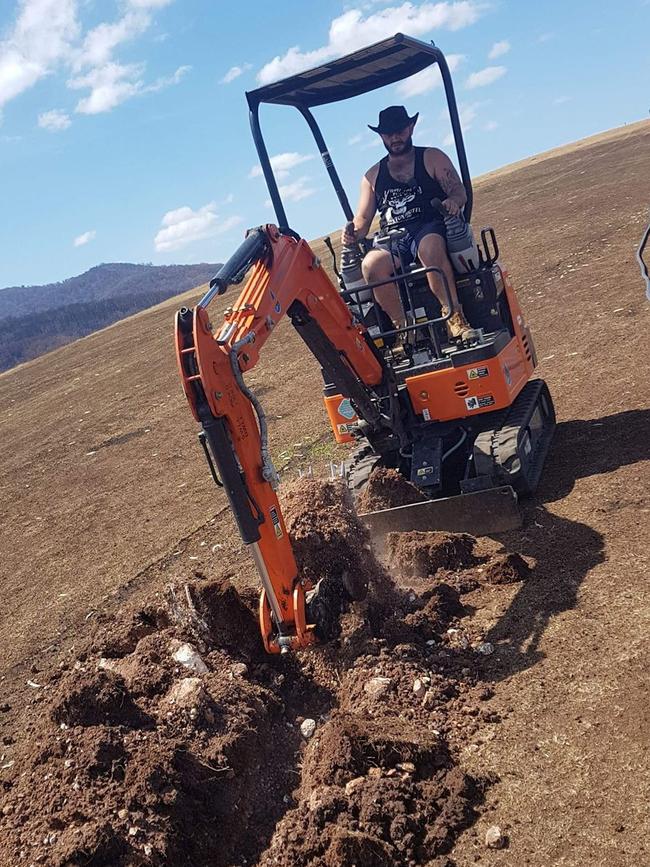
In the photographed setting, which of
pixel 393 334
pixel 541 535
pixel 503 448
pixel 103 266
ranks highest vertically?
pixel 103 266

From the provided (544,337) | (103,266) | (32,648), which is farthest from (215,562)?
(103,266)

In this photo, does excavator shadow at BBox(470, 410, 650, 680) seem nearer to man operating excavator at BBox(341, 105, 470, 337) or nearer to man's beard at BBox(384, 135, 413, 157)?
man operating excavator at BBox(341, 105, 470, 337)

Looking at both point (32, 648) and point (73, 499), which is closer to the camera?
point (32, 648)

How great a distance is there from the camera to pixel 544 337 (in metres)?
12.5

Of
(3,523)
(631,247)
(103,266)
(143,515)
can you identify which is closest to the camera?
(143,515)

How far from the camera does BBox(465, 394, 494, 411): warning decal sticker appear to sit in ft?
23.1

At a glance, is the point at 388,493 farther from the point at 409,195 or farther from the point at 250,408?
the point at 409,195

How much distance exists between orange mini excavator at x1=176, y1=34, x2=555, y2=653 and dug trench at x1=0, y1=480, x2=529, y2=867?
1.23ft

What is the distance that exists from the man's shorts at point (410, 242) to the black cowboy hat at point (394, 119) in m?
0.80

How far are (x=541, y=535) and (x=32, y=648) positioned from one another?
4095mm

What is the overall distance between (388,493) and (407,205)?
248cm

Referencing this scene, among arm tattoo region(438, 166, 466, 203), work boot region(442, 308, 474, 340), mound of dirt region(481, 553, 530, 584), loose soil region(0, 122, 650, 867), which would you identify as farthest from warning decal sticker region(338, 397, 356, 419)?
mound of dirt region(481, 553, 530, 584)

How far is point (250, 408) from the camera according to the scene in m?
4.87

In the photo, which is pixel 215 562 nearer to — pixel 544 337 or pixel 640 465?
pixel 640 465
